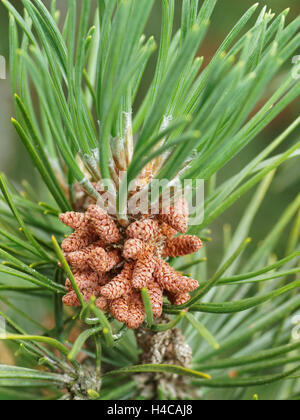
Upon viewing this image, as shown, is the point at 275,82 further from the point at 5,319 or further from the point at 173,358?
the point at 5,319

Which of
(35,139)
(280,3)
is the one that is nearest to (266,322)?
(35,139)

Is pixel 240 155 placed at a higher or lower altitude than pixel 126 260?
higher

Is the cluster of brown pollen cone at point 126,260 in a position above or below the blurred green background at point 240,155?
below

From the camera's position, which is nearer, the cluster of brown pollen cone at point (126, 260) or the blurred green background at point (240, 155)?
the cluster of brown pollen cone at point (126, 260)

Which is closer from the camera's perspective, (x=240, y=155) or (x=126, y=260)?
(x=126, y=260)
